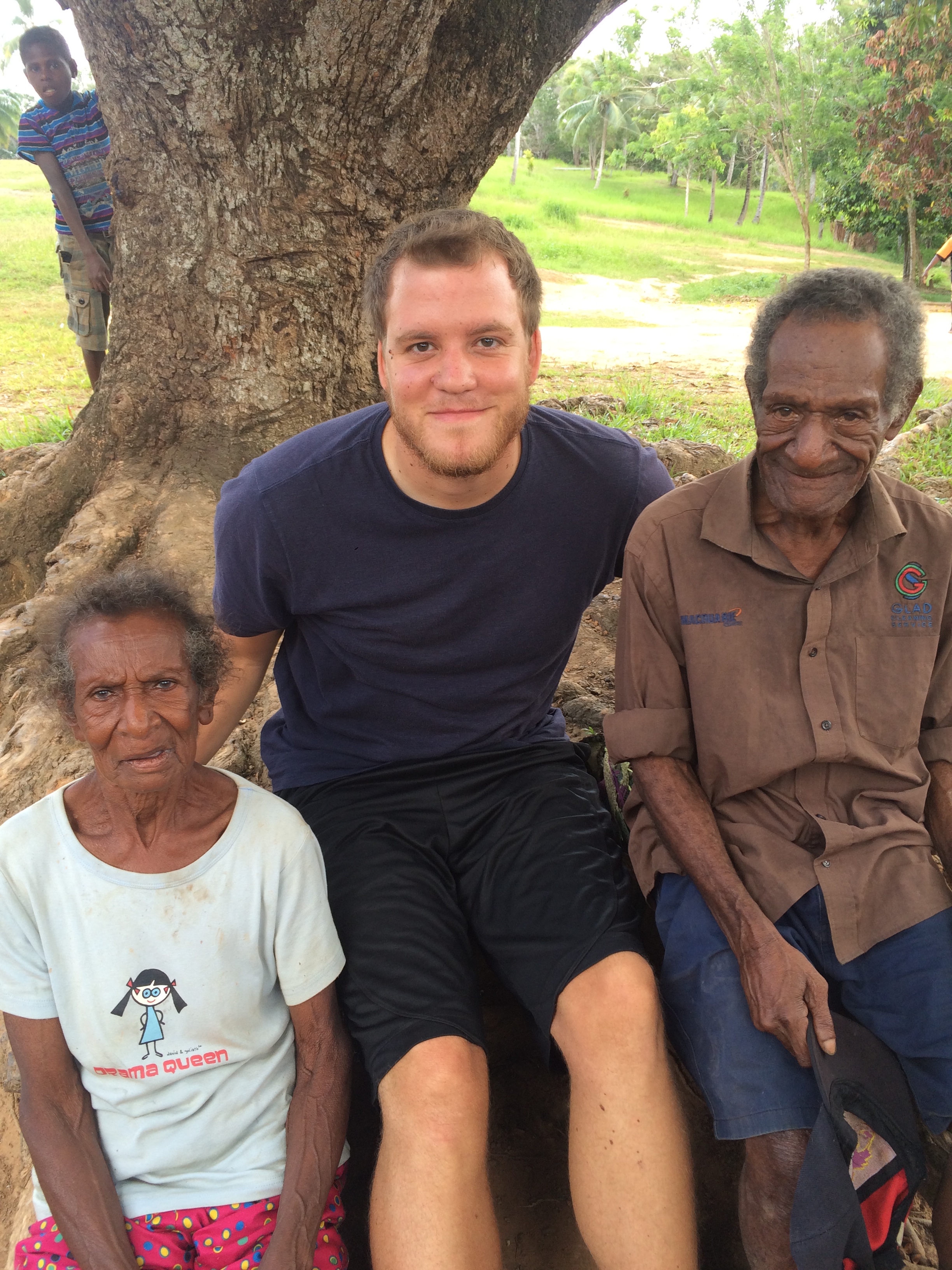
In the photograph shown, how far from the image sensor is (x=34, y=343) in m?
9.08

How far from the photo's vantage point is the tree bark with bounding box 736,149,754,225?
30.0 metres

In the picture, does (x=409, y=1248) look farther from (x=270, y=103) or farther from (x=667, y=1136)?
(x=270, y=103)

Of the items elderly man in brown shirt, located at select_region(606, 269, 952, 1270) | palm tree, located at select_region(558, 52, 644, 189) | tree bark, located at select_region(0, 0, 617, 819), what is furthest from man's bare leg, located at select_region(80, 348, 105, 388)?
palm tree, located at select_region(558, 52, 644, 189)

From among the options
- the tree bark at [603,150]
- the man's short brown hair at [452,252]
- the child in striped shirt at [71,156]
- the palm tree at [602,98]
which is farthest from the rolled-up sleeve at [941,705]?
the palm tree at [602,98]

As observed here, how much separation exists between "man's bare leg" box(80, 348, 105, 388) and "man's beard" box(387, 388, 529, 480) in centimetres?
388

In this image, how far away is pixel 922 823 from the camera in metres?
1.96

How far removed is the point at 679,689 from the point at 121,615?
109 cm

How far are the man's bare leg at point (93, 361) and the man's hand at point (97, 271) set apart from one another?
370 mm

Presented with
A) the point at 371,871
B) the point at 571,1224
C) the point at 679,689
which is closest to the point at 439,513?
the point at 679,689

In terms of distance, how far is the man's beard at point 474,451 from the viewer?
6.43ft

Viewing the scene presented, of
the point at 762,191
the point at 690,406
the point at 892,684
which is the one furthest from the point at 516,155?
the point at 892,684

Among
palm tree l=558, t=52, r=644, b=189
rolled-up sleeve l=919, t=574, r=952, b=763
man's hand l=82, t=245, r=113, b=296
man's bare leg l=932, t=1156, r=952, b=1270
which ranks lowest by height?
man's bare leg l=932, t=1156, r=952, b=1270

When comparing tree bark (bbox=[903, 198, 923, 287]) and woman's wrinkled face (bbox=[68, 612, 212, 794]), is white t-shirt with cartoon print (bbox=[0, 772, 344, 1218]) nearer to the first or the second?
woman's wrinkled face (bbox=[68, 612, 212, 794])

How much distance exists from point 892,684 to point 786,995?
24.9 inches
